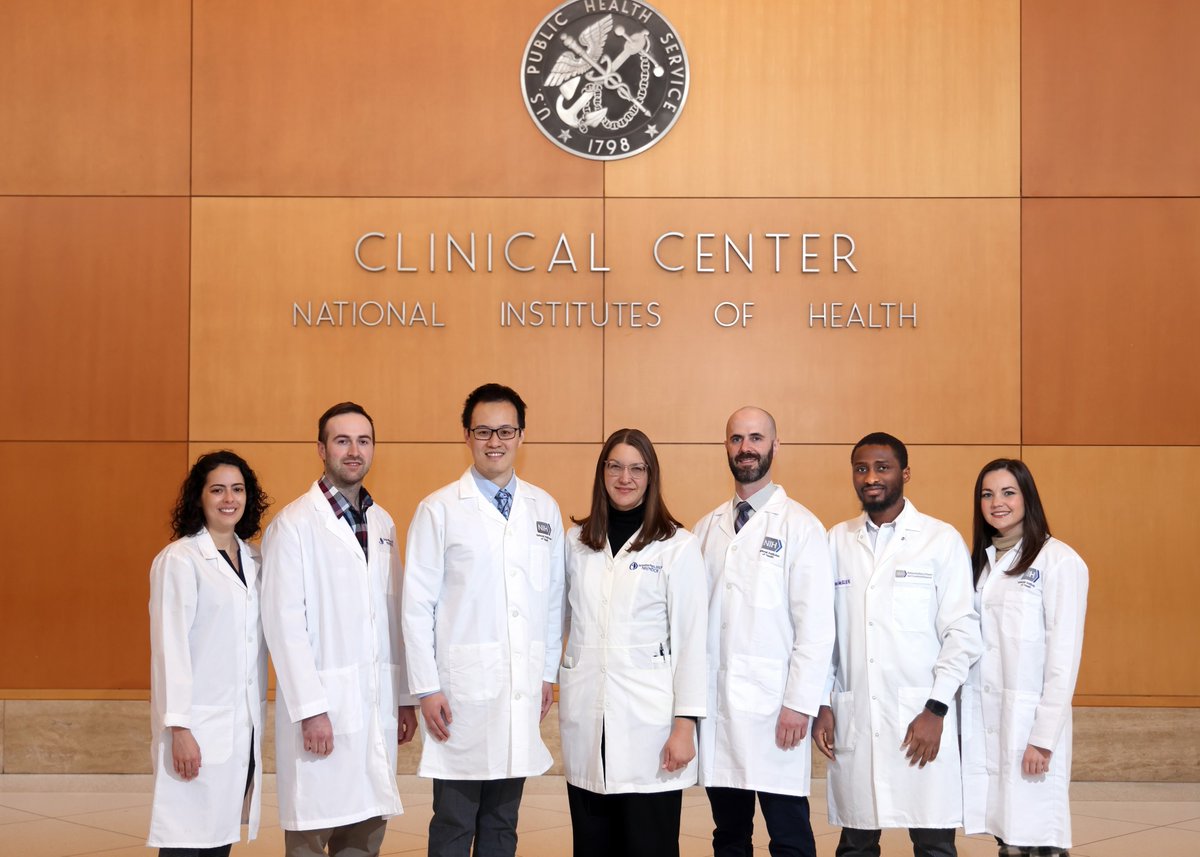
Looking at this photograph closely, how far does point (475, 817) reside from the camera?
11.1 ft

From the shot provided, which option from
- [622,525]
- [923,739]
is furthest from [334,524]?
[923,739]

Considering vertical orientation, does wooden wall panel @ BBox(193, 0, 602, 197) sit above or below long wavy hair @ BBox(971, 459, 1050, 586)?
above

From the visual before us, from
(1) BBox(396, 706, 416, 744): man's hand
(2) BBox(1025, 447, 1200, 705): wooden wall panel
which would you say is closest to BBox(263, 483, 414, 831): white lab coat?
(1) BBox(396, 706, 416, 744): man's hand

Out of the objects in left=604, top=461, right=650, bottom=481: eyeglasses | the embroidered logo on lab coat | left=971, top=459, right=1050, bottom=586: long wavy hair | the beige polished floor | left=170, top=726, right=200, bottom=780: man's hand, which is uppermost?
left=604, top=461, right=650, bottom=481: eyeglasses

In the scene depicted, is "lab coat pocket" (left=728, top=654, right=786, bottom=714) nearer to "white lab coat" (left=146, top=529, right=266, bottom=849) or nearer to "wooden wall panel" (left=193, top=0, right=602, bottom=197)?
"white lab coat" (left=146, top=529, right=266, bottom=849)

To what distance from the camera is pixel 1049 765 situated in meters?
3.40

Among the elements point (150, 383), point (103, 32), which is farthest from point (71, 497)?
point (103, 32)

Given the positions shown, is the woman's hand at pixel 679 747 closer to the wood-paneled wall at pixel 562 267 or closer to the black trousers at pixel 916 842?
the black trousers at pixel 916 842

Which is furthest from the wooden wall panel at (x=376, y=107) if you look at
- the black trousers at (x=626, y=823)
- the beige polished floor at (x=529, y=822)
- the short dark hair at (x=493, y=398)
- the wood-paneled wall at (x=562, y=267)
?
the black trousers at (x=626, y=823)

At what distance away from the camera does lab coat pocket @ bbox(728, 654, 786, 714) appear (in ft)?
11.0

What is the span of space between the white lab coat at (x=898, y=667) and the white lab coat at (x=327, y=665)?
1.36 meters

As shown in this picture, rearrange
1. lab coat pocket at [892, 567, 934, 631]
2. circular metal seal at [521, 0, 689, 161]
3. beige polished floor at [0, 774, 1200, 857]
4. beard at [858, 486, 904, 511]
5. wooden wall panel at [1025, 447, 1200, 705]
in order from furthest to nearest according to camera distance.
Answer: circular metal seal at [521, 0, 689, 161]
wooden wall panel at [1025, 447, 1200, 705]
beige polished floor at [0, 774, 1200, 857]
beard at [858, 486, 904, 511]
lab coat pocket at [892, 567, 934, 631]

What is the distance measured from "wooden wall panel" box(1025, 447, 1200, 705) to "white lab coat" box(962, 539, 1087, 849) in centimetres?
217

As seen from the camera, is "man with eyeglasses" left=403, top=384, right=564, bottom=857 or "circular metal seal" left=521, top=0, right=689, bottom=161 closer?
"man with eyeglasses" left=403, top=384, right=564, bottom=857
